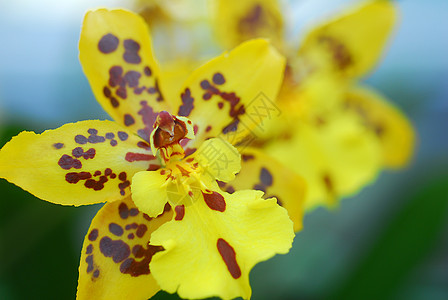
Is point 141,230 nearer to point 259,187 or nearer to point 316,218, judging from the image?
point 259,187

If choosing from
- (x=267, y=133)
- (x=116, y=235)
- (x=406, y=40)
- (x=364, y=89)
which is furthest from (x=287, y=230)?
(x=406, y=40)

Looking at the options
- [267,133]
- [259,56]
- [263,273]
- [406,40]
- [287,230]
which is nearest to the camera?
[287,230]

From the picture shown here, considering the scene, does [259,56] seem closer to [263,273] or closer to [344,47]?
[344,47]

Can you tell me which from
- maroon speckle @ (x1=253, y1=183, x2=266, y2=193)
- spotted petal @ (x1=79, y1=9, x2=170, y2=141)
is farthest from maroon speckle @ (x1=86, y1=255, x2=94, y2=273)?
maroon speckle @ (x1=253, y1=183, x2=266, y2=193)

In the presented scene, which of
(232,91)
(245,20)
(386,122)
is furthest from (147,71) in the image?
(386,122)

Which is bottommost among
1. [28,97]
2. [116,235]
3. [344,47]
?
[28,97]
